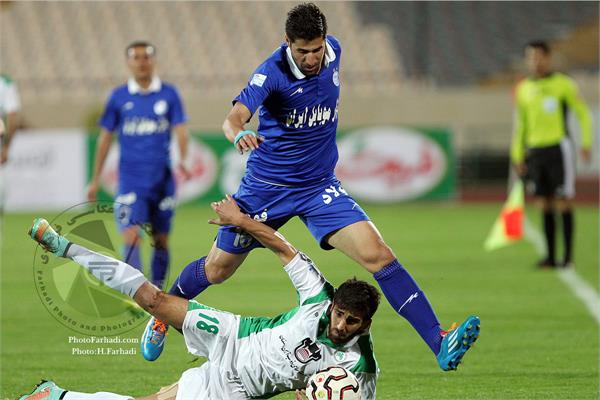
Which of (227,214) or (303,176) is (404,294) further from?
(227,214)

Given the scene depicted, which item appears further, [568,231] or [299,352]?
[568,231]

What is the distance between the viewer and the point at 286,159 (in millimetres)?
6082

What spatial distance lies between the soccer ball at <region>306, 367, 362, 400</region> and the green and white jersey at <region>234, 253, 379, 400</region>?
0.11m

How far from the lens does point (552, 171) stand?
39.0ft

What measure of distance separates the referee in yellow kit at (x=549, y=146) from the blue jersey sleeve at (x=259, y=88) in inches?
262

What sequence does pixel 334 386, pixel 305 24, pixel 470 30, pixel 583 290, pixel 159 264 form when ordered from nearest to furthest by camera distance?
pixel 334 386, pixel 305 24, pixel 159 264, pixel 583 290, pixel 470 30

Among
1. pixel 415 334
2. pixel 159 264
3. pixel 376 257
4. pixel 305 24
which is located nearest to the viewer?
pixel 305 24

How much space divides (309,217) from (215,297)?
3.97 m

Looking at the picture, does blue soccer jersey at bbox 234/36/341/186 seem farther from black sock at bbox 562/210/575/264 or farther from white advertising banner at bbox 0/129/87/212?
white advertising banner at bbox 0/129/87/212

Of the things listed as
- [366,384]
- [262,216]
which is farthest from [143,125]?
[366,384]

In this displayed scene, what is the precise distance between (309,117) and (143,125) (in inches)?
155

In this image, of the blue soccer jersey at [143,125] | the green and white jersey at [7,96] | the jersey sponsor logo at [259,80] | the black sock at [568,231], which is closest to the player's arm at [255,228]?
the jersey sponsor logo at [259,80]

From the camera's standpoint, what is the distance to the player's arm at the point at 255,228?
5.36m

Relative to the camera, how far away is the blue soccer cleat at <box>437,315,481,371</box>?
524 centimetres
